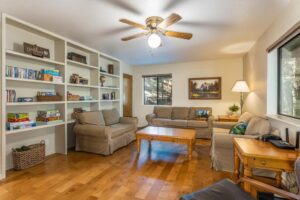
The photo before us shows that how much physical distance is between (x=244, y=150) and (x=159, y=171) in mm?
1362

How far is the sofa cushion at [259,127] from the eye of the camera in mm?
2426

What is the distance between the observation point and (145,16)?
240 centimetres

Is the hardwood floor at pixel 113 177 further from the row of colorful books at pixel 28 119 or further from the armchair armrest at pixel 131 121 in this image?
A: the armchair armrest at pixel 131 121

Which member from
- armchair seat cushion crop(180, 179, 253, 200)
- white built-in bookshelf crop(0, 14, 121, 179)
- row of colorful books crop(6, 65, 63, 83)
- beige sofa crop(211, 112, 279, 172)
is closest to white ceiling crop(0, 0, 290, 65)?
white built-in bookshelf crop(0, 14, 121, 179)

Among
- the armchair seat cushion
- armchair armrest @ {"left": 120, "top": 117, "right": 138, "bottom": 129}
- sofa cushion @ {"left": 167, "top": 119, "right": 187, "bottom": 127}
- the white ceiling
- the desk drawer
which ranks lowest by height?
the armchair seat cushion

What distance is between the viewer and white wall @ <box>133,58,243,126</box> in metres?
5.13

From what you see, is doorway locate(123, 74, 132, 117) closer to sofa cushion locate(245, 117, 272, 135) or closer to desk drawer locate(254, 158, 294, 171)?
sofa cushion locate(245, 117, 272, 135)

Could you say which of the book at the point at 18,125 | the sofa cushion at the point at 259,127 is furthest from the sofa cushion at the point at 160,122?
the book at the point at 18,125

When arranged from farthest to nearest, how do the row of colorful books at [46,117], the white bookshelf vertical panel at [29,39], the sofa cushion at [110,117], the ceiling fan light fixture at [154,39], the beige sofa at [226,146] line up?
the sofa cushion at [110,117] → the row of colorful books at [46,117] → the white bookshelf vertical panel at [29,39] → the beige sofa at [226,146] → the ceiling fan light fixture at [154,39]

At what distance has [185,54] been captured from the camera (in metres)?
4.56

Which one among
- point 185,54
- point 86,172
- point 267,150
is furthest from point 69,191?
point 185,54

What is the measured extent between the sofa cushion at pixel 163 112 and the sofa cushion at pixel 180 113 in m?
0.13

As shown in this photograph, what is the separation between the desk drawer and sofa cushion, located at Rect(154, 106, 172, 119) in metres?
3.78

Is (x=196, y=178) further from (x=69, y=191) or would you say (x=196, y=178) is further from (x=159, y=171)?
(x=69, y=191)
